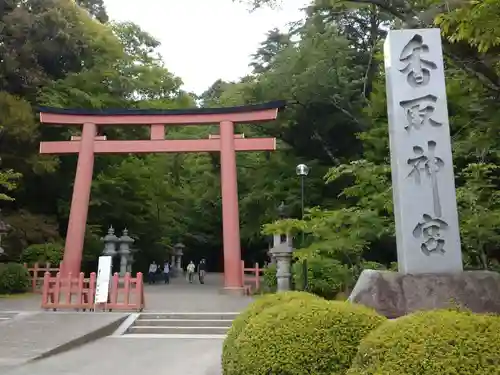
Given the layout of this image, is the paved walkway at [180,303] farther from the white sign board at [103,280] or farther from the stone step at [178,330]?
the stone step at [178,330]

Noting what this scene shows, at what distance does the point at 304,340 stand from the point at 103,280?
9340 mm

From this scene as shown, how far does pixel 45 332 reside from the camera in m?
8.77

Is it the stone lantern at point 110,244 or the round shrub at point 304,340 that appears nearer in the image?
the round shrub at point 304,340

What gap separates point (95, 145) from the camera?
18297 millimetres

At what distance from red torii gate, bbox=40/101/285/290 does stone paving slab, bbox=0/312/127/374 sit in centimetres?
649

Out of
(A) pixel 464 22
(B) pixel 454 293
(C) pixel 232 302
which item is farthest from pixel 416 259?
(C) pixel 232 302

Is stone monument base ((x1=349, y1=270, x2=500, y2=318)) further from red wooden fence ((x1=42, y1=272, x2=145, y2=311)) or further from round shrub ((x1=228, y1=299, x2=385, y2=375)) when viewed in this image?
red wooden fence ((x1=42, y1=272, x2=145, y2=311))

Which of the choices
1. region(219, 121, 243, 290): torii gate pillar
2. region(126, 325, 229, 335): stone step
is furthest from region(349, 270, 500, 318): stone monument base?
region(219, 121, 243, 290): torii gate pillar

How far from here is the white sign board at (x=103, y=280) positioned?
11852 millimetres

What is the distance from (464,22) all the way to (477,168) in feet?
19.1

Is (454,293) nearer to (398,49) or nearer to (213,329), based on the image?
(398,49)

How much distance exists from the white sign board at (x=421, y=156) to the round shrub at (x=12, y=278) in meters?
14.0

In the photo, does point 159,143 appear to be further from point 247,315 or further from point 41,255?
point 247,315

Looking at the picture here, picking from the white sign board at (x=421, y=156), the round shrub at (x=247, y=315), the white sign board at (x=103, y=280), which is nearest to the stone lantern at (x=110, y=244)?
the white sign board at (x=103, y=280)
